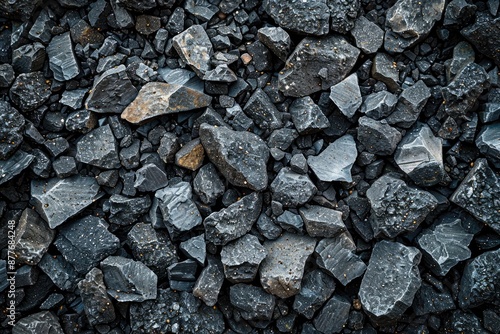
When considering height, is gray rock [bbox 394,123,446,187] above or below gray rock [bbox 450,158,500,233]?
above

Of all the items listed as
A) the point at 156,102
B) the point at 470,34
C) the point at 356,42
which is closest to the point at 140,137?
the point at 156,102

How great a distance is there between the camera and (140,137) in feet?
10.9

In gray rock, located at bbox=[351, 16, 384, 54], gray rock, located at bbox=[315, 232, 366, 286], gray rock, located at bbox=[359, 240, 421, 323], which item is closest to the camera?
gray rock, located at bbox=[359, 240, 421, 323]

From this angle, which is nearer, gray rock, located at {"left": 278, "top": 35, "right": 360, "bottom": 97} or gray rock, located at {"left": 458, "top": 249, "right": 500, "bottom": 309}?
gray rock, located at {"left": 458, "top": 249, "right": 500, "bottom": 309}

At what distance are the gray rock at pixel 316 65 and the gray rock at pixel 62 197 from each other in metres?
1.46

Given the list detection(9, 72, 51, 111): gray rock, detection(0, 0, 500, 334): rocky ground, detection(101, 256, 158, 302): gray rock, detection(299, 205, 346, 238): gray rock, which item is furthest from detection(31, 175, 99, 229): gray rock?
detection(299, 205, 346, 238): gray rock

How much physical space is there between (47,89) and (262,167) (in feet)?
5.08

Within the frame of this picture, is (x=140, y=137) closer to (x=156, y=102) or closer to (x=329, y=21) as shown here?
(x=156, y=102)

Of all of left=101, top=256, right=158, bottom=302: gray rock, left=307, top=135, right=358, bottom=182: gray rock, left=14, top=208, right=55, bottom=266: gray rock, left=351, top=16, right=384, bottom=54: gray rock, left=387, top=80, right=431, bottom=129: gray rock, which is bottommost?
left=101, top=256, right=158, bottom=302: gray rock

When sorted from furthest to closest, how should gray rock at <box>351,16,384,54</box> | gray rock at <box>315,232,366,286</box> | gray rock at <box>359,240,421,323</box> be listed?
gray rock at <box>351,16,384,54</box>
gray rock at <box>315,232,366,286</box>
gray rock at <box>359,240,421,323</box>

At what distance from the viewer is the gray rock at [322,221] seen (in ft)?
10.3

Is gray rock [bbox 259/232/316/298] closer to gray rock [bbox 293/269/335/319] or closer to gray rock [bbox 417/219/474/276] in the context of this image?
gray rock [bbox 293/269/335/319]

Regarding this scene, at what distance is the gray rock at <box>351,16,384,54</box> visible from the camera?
328 cm

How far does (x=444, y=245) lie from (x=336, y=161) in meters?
0.88
